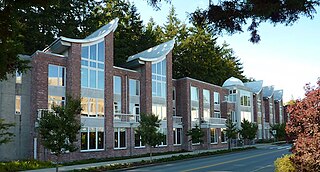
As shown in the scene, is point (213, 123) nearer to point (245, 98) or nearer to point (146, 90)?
point (245, 98)

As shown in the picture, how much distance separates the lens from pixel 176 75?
58469 millimetres

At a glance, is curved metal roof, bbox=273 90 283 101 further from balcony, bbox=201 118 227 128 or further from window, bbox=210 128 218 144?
window, bbox=210 128 218 144

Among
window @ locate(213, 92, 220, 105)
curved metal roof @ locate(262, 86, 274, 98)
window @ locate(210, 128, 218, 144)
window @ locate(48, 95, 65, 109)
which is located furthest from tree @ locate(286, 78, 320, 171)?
curved metal roof @ locate(262, 86, 274, 98)

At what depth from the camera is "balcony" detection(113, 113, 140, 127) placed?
3412 centimetres

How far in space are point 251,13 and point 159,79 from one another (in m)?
33.8

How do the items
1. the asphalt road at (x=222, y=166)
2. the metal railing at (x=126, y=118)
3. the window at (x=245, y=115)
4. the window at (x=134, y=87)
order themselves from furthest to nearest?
the window at (x=245, y=115) → the window at (x=134, y=87) → the metal railing at (x=126, y=118) → the asphalt road at (x=222, y=166)

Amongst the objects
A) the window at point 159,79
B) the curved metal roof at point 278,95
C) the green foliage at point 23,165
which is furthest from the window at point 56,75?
the curved metal roof at point 278,95

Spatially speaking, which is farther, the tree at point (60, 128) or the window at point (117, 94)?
the window at point (117, 94)

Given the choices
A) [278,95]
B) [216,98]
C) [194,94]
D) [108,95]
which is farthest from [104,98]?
[278,95]

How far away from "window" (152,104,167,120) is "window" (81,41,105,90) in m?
7.69

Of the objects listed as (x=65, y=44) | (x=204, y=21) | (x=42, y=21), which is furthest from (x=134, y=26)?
(x=204, y=21)

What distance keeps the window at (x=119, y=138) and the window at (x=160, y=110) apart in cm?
504

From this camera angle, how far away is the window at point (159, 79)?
39031 mm

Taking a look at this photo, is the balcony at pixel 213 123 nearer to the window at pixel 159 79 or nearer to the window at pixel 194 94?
the window at pixel 194 94
